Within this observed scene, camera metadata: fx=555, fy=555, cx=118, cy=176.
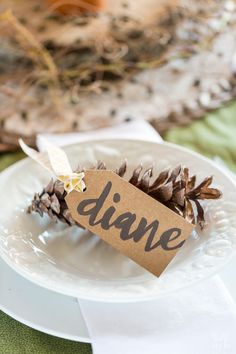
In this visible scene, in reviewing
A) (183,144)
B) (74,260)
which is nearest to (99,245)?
(74,260)

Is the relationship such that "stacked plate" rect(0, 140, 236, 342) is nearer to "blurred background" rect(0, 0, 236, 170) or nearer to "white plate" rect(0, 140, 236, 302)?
"white plate" rect(0, 140, 236, 302)

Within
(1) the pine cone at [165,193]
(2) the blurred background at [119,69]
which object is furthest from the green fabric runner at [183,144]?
(1) the pine cone at [165,193]

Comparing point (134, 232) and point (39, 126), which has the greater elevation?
point (134, 232)

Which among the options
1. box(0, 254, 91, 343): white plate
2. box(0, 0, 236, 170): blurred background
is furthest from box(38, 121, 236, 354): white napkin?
box(0, 0, 236, 170): blurred background

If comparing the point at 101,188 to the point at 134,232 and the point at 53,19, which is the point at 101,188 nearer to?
the point at 134,232

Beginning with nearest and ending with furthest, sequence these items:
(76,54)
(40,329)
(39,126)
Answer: (40,329)
(39,126)
(76,54)

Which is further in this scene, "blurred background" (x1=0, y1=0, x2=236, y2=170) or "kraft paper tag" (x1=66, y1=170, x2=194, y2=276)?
"blurred background" (x1=0, y1=0, x2=236, y2=170)

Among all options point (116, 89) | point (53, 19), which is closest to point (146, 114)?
point (116, 89)
